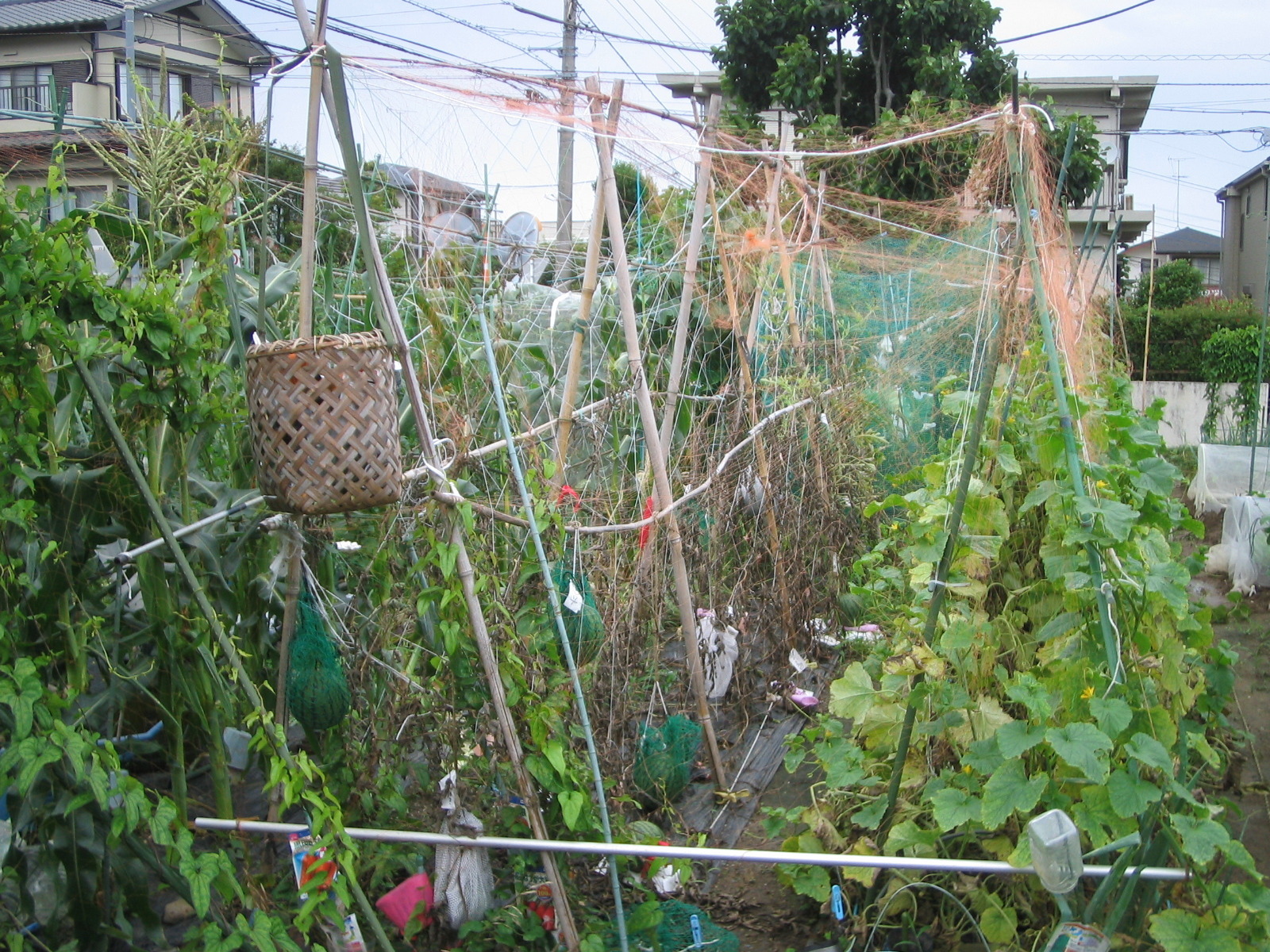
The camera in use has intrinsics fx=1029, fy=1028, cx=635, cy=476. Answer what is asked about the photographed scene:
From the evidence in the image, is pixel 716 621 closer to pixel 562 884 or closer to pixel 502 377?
pixel 502 377

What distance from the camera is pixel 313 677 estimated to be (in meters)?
2.50

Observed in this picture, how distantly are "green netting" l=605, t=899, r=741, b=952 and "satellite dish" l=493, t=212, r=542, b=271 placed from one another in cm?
203

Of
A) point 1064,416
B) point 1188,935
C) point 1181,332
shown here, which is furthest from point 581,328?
point 1181,332

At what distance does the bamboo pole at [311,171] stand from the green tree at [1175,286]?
876 inches

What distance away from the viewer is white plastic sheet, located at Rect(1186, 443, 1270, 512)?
8125 millimetres

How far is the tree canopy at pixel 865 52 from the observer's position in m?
11.5

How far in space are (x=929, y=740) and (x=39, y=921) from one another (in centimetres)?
221

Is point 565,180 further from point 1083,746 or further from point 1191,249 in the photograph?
point 1191,249

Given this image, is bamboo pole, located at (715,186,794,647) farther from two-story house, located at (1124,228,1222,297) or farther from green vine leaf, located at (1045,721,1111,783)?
two-story house, located at (1124,228,1222,297)

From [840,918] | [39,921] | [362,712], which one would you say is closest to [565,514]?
[362,712]

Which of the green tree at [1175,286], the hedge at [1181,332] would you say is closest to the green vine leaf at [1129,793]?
the hedge at [1181,332]

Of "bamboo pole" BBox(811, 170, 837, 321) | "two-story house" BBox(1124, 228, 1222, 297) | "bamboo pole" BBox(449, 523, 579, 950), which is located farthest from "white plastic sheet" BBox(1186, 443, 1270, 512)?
"two-story house" BBox(1124, 228, 1222, 297)

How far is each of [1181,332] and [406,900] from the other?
718 inches

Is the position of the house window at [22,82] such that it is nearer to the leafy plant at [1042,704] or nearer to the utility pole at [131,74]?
the utility pole at [131,74]
